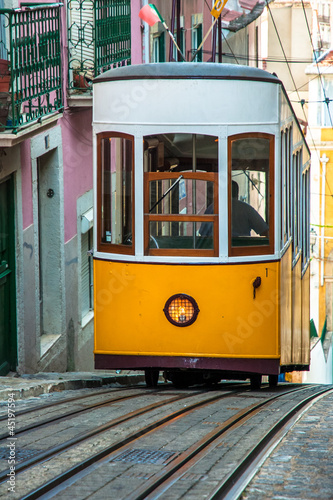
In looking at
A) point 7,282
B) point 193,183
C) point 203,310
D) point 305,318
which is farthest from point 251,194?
point 305,318

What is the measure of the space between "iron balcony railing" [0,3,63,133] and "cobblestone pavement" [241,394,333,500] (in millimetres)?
4136

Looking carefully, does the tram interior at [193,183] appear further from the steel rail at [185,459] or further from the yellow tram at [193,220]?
the steel rail at [185,459]

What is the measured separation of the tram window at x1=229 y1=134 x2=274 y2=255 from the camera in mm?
8070

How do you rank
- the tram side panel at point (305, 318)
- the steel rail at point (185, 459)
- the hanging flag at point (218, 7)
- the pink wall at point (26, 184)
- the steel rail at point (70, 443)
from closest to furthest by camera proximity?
the steel rail at point (185, 459), the steel rail at point (70, 443), the hanging flag at point (218, 7), the pink wall at point (26, 184), the tram side panel at point (305, 318)

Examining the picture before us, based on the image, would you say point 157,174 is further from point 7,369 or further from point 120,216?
point 7,369

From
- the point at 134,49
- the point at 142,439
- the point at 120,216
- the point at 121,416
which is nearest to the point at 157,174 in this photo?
the point at 120,216

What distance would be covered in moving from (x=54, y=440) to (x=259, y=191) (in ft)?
11.0

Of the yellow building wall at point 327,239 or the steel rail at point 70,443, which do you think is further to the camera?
the yellow building wall at point 327,239

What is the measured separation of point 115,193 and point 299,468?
3756mm

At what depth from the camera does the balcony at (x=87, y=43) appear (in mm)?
11859

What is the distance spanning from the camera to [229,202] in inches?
316

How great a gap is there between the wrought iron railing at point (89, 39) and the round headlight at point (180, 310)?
15.2 feet

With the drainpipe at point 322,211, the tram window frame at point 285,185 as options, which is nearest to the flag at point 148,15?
the tram window frame at point 285,185

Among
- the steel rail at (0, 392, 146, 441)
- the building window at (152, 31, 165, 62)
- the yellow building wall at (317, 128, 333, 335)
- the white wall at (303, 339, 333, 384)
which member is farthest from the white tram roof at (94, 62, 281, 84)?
the yellow building wall at (317, 128, 333, 335)
